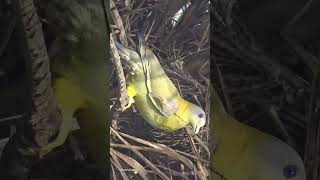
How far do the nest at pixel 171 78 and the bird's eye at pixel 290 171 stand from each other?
43 centimetres

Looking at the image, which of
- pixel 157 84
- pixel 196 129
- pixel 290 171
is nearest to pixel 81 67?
pixel 157 84

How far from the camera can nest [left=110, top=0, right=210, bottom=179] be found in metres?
1.42

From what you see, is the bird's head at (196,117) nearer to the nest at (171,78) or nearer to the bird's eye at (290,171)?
the nest at (171,78)

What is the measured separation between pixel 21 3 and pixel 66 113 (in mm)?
353

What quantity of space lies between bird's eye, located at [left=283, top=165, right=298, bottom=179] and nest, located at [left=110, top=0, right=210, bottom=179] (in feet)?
1.41

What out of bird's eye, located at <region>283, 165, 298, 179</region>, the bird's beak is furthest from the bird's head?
bird's eye, located at <region>283, 165, 298, 179</region>

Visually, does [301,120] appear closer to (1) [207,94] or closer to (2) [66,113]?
(1) [207,94]

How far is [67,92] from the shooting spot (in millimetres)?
1756

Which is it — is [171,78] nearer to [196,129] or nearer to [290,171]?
[196,129]

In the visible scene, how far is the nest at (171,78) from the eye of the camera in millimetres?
1415

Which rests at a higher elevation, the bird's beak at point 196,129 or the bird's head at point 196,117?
the bird's head at point 196,117

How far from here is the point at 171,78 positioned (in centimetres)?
146

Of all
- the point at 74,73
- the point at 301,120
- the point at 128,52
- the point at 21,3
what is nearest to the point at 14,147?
the point at 74,73

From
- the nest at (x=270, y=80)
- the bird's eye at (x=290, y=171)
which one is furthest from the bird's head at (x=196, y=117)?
the bird's eye at (x=290, y=171)
